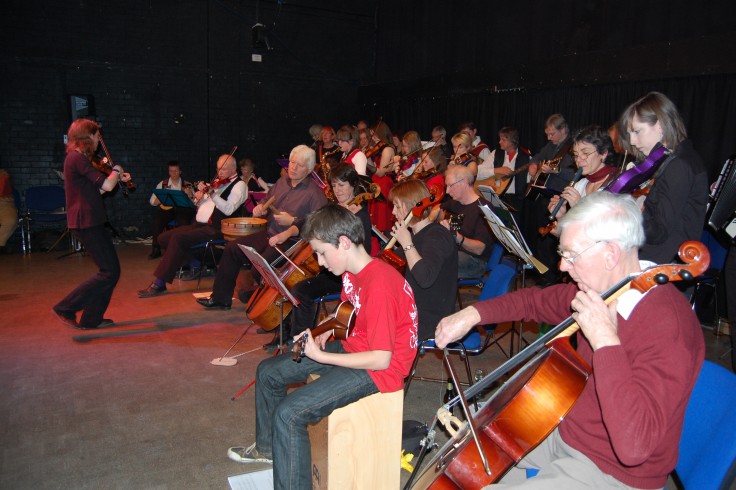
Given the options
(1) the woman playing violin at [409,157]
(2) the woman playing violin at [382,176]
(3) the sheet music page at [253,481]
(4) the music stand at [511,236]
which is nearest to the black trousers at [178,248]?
(2) the woman playing violin at [382,176]

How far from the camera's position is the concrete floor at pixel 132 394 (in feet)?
10.5

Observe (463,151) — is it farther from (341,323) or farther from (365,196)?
(341,323)

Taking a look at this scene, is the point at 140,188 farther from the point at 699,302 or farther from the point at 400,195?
the point at 699,302

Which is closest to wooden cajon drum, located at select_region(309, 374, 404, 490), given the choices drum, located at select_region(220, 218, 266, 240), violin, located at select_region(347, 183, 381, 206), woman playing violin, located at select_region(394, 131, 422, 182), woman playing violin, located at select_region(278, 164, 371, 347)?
woman playing violin, located at select_region(278, 164, 371, 347)

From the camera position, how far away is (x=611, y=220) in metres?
1.85

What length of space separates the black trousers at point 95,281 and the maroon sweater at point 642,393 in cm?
442

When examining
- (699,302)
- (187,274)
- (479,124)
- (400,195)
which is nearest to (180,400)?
(400,195)

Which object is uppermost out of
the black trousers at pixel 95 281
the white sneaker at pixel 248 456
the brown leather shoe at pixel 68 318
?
the black trousers at pixel 95 281

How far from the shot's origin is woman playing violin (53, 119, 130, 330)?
5.09 meters

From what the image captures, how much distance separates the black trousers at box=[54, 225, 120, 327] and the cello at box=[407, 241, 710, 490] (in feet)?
13.5

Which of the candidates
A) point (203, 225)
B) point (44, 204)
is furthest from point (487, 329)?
point (44, 204)

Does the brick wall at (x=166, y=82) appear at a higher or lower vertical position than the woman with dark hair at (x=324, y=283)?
higher

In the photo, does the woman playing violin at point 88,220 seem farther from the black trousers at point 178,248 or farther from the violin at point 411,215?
the violin at point 411,215

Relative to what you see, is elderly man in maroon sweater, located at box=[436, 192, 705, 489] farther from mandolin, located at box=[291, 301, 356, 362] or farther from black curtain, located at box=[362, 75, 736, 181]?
black curtain, located at box=[362, 75, 736, 181]
